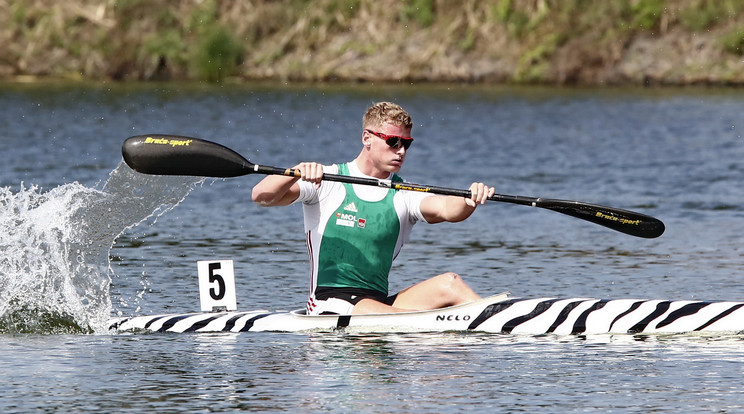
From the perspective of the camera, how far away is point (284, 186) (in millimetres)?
10094

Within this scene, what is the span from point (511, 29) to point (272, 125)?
2168 centimetres

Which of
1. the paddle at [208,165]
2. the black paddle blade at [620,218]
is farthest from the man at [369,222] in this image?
the black paddle blade at [620,218]

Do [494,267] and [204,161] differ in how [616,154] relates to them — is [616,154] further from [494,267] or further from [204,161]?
[204,161]

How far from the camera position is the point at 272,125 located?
38.1 m

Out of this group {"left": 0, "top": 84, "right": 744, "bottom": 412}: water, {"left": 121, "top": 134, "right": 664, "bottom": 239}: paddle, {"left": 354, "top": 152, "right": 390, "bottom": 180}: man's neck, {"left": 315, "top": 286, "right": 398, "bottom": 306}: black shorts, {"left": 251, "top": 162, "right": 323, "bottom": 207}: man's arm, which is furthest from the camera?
{"left": 121, "top": 134, "right": 664, "bottom": 239}: paddle

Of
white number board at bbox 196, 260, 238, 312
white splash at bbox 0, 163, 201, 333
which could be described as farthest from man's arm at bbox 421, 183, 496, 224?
white splash at bbox 0, 163, 201, 333

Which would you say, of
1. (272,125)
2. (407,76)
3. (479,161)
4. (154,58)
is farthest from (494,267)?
(154,58)

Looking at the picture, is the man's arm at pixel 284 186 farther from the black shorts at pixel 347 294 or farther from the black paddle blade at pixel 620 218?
the black paddle blade at pixel 620 218

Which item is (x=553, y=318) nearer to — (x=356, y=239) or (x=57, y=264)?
(x=356, y=239)

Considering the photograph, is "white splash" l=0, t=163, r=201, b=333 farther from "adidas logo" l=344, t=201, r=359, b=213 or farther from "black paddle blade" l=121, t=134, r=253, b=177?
"adidas logo" l=344, t=201, r=359, b=213

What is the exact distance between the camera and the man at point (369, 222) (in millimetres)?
10258

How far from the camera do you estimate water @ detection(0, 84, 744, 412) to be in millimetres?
8750

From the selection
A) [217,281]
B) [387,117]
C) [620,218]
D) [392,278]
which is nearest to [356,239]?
[387,117]

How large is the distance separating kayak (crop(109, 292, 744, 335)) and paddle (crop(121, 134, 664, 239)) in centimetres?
82
